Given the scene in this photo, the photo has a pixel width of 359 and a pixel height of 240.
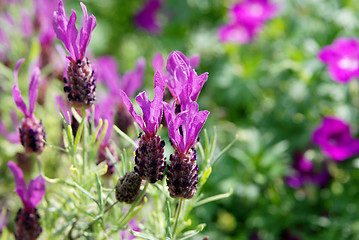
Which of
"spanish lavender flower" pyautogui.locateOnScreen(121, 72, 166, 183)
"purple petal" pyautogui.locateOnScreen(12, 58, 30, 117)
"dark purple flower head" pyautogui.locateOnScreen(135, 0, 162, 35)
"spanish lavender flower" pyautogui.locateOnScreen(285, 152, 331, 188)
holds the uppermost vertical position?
"dark purple flower head" pyautogui.locateOnScreen(135, 0, 162, 35)

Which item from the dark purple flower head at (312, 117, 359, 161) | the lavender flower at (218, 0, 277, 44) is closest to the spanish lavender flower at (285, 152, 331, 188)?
the dark purple flower head at (312, 117, 359, 161)

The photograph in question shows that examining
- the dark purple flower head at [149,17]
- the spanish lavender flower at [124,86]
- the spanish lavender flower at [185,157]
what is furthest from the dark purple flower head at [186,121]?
the dark purple flower head at [149,17]

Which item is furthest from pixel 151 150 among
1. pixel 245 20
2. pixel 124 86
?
pixel 245 20

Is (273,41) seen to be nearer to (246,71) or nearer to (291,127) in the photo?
(246,71)

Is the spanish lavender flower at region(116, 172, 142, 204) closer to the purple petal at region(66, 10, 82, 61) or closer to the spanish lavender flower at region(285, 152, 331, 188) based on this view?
the purple petal at region(66, 10, 82, 61)

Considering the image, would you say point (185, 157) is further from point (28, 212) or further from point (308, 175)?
point (308, 175)

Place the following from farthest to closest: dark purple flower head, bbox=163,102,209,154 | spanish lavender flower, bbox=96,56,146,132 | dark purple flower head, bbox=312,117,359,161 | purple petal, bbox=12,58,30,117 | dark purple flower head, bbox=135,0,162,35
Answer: dark purple flower head, bbox=135,0,162,35 → dark purple flower head, bbox=312,117,359,161 → spanish lavender flower, bbox=96,56,146,132 → purple petal, bbox=12,58,30,117 → dark purple flower head, bbox=163,102,209,154

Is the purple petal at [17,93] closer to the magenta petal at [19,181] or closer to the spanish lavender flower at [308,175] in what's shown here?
the magenta petal at [19,181]

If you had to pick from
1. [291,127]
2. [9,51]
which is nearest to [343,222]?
[291,127]
